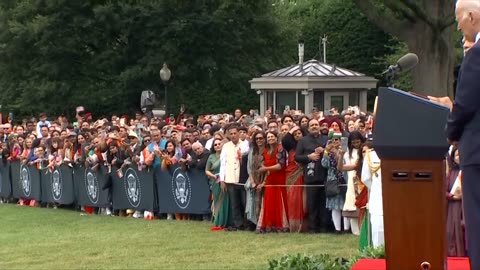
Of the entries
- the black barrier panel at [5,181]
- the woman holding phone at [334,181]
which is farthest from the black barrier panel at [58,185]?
the woman holding phone at [334,181]

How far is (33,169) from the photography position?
983 inches

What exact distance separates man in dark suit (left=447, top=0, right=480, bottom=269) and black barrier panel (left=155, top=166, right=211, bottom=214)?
13.1 m

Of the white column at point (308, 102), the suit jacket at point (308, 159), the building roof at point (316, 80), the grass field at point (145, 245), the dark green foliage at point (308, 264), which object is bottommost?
the grass field at point (145, 245)

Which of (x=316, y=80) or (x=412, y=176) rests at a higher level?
(x=316, y=80)

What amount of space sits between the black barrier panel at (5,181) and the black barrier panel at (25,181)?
165 millimetres

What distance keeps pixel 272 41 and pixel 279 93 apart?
1518 cm

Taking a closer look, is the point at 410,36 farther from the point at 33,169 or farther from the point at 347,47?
the point at 347,47

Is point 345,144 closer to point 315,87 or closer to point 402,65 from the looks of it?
point 402,65

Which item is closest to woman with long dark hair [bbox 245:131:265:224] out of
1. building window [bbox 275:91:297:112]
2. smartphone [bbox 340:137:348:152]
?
smartphone [bbox 340:137:348:152]

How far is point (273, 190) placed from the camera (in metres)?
17.2

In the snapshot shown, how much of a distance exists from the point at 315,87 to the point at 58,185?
10744 millimetres

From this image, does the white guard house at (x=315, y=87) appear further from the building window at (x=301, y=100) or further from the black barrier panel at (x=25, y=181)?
the black barrier panel at (x=25, y=181)

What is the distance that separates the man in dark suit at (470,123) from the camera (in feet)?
19.5

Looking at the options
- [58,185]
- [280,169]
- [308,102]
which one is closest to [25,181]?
[58,185]
